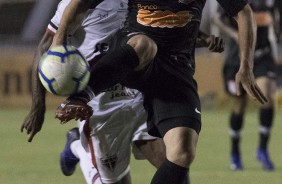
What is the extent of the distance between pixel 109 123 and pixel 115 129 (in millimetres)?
74

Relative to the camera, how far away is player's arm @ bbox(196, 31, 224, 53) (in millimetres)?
7160

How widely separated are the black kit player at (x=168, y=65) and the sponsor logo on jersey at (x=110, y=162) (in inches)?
35.5

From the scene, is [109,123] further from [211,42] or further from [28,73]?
[28,73]

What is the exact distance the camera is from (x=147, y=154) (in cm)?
755

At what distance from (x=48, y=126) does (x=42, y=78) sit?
1004cm

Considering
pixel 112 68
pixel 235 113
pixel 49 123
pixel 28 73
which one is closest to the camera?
pixel 112 68

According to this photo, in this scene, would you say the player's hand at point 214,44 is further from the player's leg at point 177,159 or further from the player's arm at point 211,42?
the player's leg at point 177,159

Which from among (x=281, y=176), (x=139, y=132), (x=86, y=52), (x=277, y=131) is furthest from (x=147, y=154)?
(x=277, y=131)

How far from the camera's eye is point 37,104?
264 inches

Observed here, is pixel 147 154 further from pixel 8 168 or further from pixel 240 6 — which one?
pixel 8 168

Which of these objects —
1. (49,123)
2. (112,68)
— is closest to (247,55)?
(112,68)

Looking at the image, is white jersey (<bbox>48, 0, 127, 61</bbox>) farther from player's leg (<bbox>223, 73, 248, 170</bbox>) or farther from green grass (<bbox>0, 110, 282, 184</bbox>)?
player's leg (<bbox>223, 73, 248, 170</bbox>)

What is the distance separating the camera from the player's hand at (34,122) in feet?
21.4

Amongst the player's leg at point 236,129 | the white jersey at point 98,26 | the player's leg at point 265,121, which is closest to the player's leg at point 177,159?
the white jersey at point 98,26
